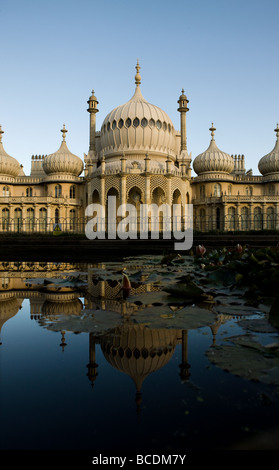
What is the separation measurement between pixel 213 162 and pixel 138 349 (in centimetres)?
3539

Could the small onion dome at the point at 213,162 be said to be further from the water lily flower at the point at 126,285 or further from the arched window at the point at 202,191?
the water lily flower at the point at 126,285

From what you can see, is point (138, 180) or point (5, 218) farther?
point (5, 218)

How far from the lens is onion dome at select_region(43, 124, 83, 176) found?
3553 centimetres

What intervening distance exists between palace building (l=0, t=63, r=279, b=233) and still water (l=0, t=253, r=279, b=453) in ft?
85.4

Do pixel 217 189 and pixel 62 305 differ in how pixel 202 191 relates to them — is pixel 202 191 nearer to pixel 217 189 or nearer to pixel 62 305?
pixel 217 189

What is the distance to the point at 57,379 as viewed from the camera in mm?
1546

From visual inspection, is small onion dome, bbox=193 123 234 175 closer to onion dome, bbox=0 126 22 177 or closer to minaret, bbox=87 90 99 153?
minaret, bbox=87 90 99 153

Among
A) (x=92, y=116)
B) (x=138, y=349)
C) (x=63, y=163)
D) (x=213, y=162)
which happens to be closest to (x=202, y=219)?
(x=213, y=162)

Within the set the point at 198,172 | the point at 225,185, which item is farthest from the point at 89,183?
the point at 225,185

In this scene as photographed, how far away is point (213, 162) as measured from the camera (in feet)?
116

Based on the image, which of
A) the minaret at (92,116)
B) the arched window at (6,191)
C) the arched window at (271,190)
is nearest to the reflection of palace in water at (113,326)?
the minaret at (92,116)

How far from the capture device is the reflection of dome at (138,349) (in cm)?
169

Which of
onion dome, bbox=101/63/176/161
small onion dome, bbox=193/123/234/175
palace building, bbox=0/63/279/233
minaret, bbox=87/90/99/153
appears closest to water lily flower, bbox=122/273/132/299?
palace building, bbox=0/63/279/233

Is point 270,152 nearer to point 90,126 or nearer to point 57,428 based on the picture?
point 90,126
